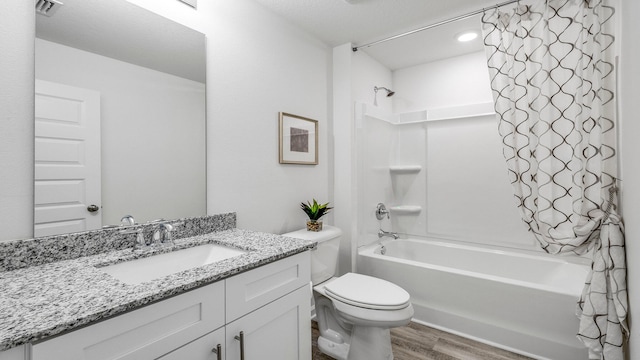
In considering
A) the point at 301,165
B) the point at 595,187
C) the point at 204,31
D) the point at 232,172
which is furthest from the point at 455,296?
the point at 204,31

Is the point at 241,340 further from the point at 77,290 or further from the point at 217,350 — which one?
the point at 77,290

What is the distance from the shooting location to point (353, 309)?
1.63 metres

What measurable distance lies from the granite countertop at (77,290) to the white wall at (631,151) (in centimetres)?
151

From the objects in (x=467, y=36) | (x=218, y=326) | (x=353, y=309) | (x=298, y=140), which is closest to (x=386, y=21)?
(x=467, y=36)

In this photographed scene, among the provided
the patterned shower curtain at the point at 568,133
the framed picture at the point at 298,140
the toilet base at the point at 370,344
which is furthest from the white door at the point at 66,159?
the patterned shower curtain at the point at 568,133

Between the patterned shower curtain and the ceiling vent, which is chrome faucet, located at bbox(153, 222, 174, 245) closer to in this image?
the ceiling vent

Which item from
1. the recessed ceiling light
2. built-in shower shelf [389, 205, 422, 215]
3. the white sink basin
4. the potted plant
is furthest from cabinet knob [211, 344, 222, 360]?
the recessed ceiling light

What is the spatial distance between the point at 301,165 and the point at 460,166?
1.59 m

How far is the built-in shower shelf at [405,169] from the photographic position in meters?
3.02

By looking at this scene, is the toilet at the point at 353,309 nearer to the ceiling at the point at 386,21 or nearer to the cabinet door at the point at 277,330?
the cabinet door at the point at 277,330

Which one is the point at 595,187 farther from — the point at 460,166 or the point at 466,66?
the point at 466,66

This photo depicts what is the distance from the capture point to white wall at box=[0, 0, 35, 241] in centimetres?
103

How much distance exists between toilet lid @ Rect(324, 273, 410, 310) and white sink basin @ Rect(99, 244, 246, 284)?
0.71m

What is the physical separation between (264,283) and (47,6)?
137 cm
